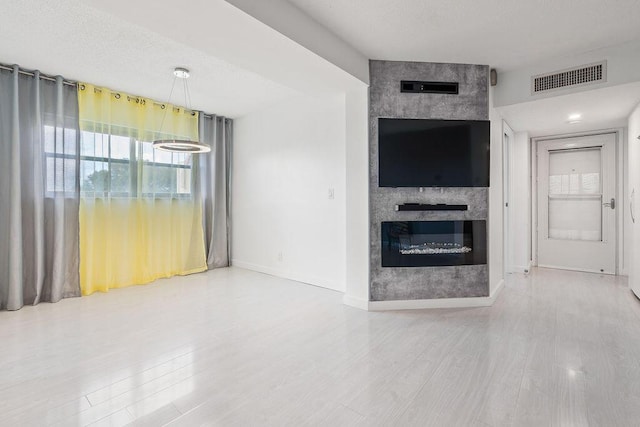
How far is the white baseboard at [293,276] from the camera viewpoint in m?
4.05

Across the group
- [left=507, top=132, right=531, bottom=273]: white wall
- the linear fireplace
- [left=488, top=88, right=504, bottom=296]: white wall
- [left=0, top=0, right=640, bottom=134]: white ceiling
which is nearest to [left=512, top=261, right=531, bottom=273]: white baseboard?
[left=507, top=132, right=531, bottom=273]: white wall

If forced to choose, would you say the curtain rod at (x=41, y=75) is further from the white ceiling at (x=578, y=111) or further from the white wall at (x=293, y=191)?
the white ceiling at (x=578, y=111)

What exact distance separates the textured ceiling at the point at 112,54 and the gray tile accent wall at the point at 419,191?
1.46 metres

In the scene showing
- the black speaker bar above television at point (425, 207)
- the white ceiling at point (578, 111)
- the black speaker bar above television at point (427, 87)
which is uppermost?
the black speaker bar above television at point (427, 87)

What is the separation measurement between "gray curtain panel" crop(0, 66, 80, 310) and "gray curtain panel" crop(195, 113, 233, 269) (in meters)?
1.67

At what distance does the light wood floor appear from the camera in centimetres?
165

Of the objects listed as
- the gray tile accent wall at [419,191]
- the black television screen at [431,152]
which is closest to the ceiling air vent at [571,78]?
the gray tile accent wall at [419,191]

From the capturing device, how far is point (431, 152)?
3258 millimetres

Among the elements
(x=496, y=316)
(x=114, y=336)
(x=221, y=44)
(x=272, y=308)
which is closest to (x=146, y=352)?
(x=114, y=336)

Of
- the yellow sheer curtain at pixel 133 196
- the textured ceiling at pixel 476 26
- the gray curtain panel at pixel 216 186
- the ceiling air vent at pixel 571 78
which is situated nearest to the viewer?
the textured ceiling at pixel 476 26

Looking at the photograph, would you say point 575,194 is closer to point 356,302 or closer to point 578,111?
point 578,111

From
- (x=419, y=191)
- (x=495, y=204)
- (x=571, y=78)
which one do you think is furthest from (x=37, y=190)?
(x=571, y=78)

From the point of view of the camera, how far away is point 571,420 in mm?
1581

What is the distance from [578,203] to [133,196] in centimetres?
661
